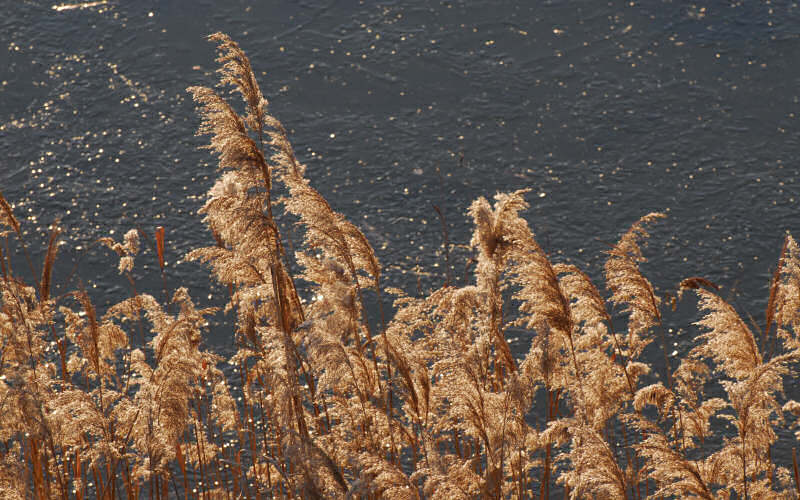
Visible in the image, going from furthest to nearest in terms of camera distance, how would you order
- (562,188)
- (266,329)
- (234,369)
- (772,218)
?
1. (562,188)
2. (772,218)
3. (234,369)
4. (266,329)

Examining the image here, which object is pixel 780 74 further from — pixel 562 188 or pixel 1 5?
pixel 1 5

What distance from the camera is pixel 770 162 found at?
7.67 metres

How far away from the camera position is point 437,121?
8.48 metres

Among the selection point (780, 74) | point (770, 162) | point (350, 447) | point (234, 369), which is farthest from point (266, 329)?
point (780, 74)

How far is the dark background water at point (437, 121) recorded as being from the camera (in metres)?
7.09

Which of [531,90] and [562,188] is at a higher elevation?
[531,90]

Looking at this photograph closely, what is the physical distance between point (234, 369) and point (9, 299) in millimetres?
3140

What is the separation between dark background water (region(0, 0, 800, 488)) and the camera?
7.09 meters

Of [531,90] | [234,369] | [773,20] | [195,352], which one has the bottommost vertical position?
[234,369]

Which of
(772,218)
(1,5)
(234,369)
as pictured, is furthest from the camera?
(1,5)

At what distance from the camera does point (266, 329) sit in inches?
111

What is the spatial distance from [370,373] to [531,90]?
6.11 meters

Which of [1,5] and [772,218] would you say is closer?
[772,218]

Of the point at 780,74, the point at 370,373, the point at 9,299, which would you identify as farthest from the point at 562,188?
the point at 9,299
